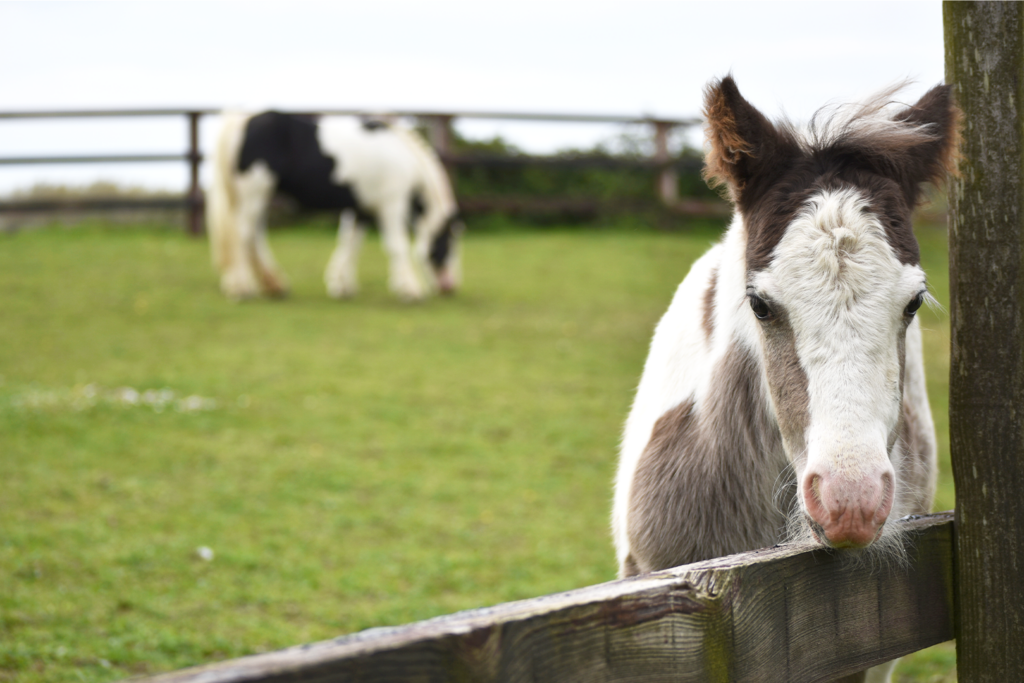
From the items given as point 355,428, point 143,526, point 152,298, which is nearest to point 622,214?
point 152,298

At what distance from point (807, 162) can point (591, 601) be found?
114 centimetres

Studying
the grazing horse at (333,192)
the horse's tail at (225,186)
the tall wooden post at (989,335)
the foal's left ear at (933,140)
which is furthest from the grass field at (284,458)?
the tall wooden post at (989,335)

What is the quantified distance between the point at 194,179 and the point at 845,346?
497 inches

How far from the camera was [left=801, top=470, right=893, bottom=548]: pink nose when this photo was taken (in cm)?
138

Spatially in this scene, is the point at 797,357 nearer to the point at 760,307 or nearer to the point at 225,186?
the point at 760,307

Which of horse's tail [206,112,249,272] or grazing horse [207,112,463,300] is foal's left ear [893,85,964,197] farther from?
horse's tail [206,112,249,272]

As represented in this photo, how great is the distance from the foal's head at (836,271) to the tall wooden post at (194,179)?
478 inches

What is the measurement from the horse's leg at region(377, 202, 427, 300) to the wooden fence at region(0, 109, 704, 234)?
105 inches

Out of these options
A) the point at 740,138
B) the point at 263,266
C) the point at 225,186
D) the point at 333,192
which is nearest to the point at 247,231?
the point at 263,266

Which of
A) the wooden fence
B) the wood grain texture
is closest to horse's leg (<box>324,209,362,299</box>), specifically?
the wooden fence

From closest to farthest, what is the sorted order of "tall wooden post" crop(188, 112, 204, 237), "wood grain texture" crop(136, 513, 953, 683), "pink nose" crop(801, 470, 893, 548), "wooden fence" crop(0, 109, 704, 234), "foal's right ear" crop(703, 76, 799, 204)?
1. "wood grain texture" crop(136, 513, 953, 683)
2. "pink nose" crop(801, 470, 893, 548)
3. "foal's right ear" crop(703, 76, 799, 204)
4. "wooden fence" crop(0, 109, 704, 234)
5. "tall wooden post" crop(188, 112, 204, 237)

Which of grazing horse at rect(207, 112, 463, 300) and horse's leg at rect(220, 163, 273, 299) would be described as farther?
grazing horse at rect(207, 112, 463, 300)

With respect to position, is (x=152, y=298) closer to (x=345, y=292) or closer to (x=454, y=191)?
(x=345, y=292)

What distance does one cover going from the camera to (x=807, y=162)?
177 cm
